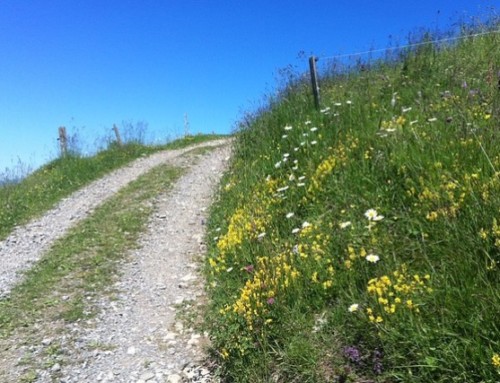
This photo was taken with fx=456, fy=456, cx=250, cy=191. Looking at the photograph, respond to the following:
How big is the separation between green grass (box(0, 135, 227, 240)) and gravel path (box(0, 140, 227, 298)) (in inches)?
22.4

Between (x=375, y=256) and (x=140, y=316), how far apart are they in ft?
12.5

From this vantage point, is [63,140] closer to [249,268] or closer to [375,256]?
[249,268]

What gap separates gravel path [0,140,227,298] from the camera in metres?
9.04

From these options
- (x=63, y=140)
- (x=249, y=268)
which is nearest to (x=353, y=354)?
(x=249, y=268)

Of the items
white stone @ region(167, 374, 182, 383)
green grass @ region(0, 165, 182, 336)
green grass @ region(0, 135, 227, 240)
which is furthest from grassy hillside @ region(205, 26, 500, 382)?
green grass @ region(0, 135, 227, 240)

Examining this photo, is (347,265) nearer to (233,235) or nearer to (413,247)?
(413,247)

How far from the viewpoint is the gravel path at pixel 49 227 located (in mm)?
9039

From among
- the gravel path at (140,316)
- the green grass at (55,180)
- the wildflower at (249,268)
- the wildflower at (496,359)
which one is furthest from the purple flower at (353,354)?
the green grass at (55,180)

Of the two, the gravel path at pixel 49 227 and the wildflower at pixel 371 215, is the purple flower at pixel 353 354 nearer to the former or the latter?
the wildflower at pixel 371 215

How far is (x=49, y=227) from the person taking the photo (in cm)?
1142

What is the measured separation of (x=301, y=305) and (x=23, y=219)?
35.1 feet

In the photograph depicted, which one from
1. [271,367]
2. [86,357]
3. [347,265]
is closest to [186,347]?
[86,357]

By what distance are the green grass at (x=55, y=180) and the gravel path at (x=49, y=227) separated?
0.57 m

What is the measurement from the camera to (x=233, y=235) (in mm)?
6559
